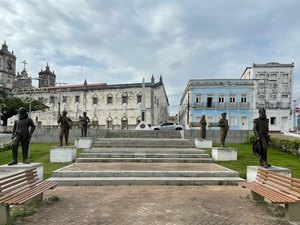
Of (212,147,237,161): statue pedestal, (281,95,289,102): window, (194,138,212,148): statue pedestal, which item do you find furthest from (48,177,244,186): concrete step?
(281,95,289,102): window

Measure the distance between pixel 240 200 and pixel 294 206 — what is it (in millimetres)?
1914

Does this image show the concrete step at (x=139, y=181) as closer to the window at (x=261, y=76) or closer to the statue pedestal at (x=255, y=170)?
the statue pedestal at (x=255, y=170)

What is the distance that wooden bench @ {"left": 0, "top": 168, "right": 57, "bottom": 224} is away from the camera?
5.23 meters

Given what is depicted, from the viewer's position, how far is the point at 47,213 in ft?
20.0

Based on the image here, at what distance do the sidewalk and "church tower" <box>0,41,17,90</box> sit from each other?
219 feet

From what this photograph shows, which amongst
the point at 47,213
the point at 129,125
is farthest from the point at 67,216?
the point at 129,125

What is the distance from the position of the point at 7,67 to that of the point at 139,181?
2766 inches

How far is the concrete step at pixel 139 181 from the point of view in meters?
9.12

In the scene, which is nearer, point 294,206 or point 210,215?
point 294,206

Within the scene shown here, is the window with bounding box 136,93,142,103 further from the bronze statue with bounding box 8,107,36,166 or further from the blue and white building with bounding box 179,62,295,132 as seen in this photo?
the bronze statue with bounding box 8,107,36,166

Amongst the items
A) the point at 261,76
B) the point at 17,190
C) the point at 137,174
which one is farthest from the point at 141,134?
the point at 261,76

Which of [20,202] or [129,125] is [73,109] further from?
[20,202]

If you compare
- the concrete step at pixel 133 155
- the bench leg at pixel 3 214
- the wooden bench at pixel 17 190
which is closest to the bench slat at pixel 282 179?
the wooden bench at pixel 17 190

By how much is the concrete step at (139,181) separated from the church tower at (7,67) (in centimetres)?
6487
